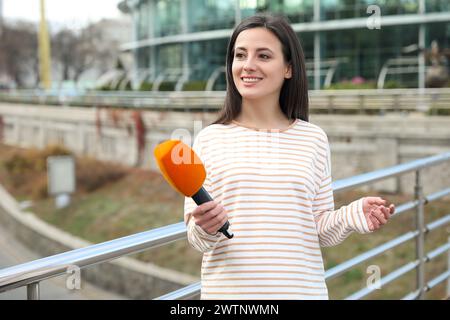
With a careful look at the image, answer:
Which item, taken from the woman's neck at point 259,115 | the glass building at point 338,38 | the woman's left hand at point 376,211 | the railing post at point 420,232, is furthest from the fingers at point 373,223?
the glass building at point 338,38

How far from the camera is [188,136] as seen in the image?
149 centimetres

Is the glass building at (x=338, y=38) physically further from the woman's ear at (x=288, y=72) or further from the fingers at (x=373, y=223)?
the fingers at (x=373, y=223)

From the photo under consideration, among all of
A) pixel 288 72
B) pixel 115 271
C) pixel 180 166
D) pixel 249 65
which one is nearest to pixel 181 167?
pixel 180 166

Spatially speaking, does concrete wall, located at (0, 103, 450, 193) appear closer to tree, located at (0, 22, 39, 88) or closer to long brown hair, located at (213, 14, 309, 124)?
long brown hair, located at (213, 14, 309, 124)

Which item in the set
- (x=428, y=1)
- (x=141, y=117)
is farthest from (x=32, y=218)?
(x=428, y=1)

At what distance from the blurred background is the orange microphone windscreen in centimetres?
131

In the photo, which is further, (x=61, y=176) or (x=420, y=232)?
→ (x=61, y=176)

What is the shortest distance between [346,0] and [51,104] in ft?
46.7

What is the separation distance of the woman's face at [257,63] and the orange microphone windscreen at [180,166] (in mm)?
384

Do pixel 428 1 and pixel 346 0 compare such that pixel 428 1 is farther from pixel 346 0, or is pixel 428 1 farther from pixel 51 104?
pixel 51 104

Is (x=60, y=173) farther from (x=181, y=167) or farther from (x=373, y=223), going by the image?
(x=181, y=167)

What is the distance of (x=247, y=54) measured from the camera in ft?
5.33

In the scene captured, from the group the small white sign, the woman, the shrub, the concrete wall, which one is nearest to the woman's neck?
the woman

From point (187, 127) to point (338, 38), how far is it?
763 cm
